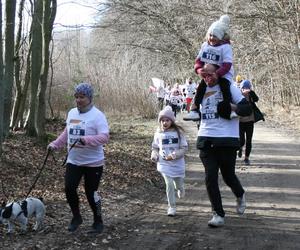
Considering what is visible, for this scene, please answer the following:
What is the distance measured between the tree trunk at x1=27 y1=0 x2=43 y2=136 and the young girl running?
752 cm

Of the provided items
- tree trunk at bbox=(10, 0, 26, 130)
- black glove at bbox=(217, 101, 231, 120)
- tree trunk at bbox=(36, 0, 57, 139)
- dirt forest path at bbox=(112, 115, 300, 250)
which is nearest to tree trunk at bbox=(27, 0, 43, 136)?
tree trunk at bbox=(36, 0, 57, 139)

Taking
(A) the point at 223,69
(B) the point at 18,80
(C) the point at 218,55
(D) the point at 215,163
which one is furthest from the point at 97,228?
(B) the point at 18,80

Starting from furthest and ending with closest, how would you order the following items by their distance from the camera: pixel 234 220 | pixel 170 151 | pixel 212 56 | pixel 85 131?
pixel 170 151 → pixel 234 220 → pixel 212 56 → pixel 85 131

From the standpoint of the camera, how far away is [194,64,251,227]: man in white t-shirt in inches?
258

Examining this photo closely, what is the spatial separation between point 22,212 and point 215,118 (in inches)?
102

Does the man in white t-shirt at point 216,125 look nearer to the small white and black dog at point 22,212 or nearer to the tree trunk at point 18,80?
the small white and black dog at point 22,212

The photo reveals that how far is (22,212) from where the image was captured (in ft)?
20.6

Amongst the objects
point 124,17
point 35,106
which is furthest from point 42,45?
point 124,17

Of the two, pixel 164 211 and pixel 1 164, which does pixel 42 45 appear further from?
pixel 164 211

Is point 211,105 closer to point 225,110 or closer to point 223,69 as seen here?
point 225,110

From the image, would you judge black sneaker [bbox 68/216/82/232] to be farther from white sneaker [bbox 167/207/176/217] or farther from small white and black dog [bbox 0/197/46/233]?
white sneaker [bbox 167/207/176/217]

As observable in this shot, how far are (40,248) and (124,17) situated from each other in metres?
30.4

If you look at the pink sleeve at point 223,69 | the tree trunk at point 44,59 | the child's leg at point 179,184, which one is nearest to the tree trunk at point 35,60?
the tree trunk at point 44,59

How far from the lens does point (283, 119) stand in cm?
2625
